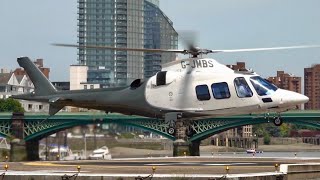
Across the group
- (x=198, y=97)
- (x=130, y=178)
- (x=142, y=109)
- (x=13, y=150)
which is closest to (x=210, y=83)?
(x=198, y=97)

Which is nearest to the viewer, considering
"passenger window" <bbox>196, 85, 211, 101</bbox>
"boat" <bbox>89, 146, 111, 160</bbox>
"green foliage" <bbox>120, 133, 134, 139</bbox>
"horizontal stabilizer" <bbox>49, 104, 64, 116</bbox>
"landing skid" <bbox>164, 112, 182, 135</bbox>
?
"boat" <bbox>89, 146, 111, 160</bbox>

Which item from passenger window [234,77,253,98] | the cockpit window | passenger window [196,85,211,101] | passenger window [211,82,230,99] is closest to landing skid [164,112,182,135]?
passenger window [196,85,211,101]

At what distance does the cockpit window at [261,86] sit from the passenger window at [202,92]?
293 cm

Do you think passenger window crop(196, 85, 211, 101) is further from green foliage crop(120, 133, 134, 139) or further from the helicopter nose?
green foliage crop(120, 133, 134, 139)

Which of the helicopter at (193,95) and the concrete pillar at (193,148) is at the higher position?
the helicopter at (193,95)

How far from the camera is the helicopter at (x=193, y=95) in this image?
53406 millimetres

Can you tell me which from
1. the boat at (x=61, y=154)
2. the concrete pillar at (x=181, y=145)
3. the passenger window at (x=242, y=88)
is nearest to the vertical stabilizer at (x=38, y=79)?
the boat at (x=61, y=154)

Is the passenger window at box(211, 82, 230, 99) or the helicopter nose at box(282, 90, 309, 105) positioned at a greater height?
the passenger window at box(211, 82, 230, 99)

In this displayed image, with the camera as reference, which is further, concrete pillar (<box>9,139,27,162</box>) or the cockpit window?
concrete pillar (<box>9,139,27,162</box>)

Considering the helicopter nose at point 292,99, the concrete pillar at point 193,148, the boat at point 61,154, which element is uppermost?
the helicopter nose at point 292,99

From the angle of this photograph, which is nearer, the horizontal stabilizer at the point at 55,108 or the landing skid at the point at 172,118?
the landing skid at the point at 172,118

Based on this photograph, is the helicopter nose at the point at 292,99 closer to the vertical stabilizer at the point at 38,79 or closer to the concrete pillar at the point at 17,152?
the vertical stabilizer at the point at 38,79

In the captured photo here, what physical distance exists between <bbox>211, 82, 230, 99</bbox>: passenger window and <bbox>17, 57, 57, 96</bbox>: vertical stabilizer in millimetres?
12928

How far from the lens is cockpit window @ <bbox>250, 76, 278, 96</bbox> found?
5334 centimetres
